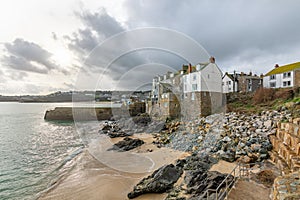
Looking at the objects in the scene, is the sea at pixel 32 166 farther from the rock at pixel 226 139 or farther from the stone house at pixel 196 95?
the stone house at pixel 196 95

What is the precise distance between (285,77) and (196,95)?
53.8ft

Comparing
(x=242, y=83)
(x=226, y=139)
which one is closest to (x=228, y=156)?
(x=226, y=139)

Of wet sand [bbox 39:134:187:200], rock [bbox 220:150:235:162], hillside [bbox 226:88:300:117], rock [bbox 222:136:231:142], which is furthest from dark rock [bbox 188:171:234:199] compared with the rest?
hillside [bbox 226:88:300:117]

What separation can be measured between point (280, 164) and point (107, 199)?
28.8ft

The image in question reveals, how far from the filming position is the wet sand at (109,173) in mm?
8562

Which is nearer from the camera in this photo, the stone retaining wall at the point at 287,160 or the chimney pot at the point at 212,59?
the stone retaining wall at the point at 287,160

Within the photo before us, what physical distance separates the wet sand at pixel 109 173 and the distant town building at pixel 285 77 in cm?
2300

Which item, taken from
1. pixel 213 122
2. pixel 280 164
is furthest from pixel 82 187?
pixel 213 122

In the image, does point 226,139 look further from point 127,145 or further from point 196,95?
point 196,95

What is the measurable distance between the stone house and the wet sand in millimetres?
9493

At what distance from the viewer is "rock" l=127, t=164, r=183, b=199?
318 inches

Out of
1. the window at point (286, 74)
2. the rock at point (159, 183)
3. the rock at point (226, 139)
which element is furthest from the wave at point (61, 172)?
the window at point (286, 74)

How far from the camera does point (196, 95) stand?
875 inches

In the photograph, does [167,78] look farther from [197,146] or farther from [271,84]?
[197,146]
